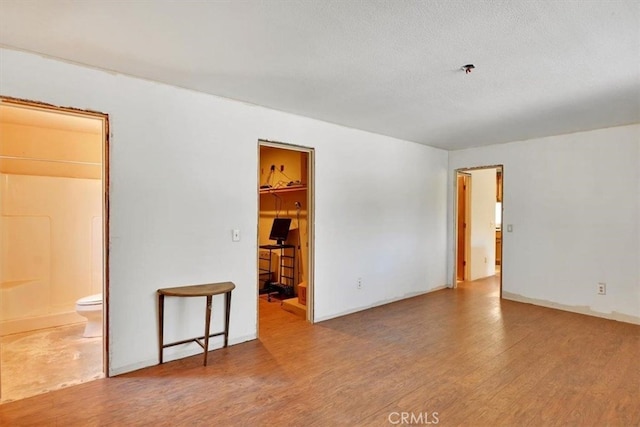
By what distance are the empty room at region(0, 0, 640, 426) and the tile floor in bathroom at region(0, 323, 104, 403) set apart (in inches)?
1.1

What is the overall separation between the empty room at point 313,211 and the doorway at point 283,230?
0.06 meters

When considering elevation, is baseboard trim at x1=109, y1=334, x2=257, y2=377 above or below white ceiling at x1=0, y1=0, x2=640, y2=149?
below

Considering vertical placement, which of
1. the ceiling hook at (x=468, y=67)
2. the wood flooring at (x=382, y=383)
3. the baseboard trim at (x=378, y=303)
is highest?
the ceiling hook at (x=468, y=67)

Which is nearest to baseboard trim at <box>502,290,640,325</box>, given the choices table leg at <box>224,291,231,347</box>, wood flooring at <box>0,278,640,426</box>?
wood flooring at <box>0,278,640,426</box>

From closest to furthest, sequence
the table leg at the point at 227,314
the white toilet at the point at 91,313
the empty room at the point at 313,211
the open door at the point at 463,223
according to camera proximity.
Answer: the empty room at the point at 313,211 → the table leg at the point at 227,314 → the white toilet at the point at 91,313 → the open door at the point at 463,223

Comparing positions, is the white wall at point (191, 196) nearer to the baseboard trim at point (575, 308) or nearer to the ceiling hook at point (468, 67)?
the ceiling hook at point (468, 67)

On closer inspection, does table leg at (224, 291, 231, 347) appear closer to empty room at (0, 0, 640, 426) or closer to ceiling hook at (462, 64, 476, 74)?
empty room at (0, 0, 640, 426)

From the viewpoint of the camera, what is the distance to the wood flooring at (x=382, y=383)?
6.84 feet

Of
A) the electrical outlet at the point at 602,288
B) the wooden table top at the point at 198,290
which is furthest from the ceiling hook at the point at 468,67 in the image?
the electrical outlet at the point at 602,288

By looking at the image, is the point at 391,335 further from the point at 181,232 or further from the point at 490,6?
the point at 490,6

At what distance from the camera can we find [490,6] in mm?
1719

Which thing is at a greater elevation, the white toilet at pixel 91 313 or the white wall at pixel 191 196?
the white wall at pixel 191 196

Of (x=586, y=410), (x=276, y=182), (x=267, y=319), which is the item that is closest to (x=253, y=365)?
(x=267, y=319)

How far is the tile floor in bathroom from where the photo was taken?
7.97 feet
